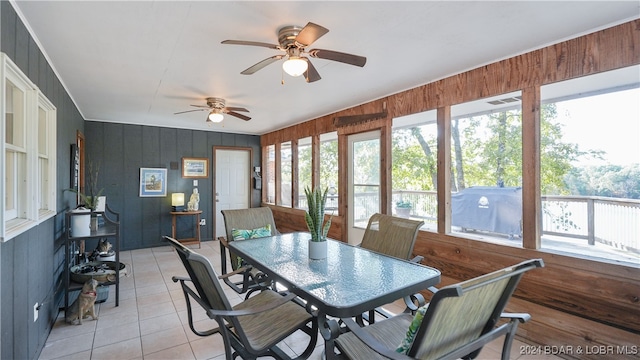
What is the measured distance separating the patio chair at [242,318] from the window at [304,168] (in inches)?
139

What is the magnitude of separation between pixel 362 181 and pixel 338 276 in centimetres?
262

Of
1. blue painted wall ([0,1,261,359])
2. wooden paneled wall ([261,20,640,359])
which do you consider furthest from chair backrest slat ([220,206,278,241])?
wooden paneled wall ([261,20,640,359])

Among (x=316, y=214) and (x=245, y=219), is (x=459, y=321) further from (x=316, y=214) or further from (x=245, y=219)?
(x=245, y=219)

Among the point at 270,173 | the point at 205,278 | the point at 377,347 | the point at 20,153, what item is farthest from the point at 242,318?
the point at 270,173

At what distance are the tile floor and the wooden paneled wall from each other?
413 millimetres

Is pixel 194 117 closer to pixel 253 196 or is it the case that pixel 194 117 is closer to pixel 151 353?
pixel 253 196

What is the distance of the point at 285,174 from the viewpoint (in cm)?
615

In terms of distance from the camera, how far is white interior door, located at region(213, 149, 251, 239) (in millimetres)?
6426

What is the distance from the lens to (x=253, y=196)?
22.3ft

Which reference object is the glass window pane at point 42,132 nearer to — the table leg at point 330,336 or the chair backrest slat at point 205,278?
the chair backrest slat at point 205,278

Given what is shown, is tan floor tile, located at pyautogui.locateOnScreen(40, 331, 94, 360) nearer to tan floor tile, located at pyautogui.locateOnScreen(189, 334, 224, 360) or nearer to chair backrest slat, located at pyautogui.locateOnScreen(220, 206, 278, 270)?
tan floor tile, located at pyautogui.locateOnScreen(189, 334, 224, 360)

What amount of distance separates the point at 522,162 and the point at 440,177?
790 mm

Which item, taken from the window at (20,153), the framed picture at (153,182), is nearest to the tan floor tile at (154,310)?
the window at (20,153)

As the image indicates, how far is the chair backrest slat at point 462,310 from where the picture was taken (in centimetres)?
105
